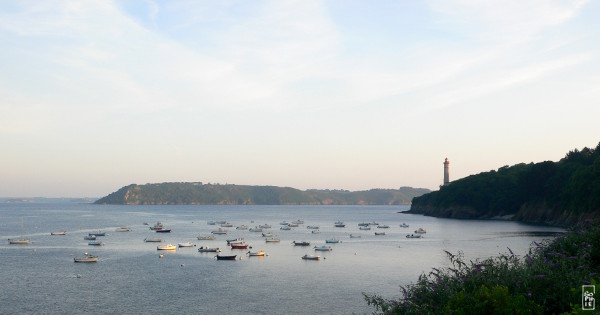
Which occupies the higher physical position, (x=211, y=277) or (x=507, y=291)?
(x=507, y=291)

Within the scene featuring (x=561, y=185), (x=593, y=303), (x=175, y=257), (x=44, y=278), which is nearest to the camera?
(x=593, y=303)

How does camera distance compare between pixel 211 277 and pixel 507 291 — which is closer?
pixel 507 291

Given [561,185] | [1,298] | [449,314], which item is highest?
[561,185]

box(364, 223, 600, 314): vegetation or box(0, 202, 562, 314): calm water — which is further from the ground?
box(364, 223, 600, 314): vegetation

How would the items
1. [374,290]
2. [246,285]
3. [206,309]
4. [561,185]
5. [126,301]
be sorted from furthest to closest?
[561,185] → [246,285] → [374,290] → [126,301] → [206,309]

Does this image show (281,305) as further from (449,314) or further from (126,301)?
(449,314)

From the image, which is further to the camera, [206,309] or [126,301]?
[126,301]

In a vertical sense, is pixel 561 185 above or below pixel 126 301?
above

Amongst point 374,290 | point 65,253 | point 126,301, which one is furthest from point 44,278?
point 374,290

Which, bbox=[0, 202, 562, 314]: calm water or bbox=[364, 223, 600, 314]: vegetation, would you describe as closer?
bbox=[364, 223, 600, 314]: vegetation

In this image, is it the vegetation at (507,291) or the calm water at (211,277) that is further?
the calm water at (211,277)

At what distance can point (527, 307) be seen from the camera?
20.2 metres

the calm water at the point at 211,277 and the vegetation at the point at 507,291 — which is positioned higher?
the vegetation at the point at 507,291

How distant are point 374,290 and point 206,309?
20550 millimetres
